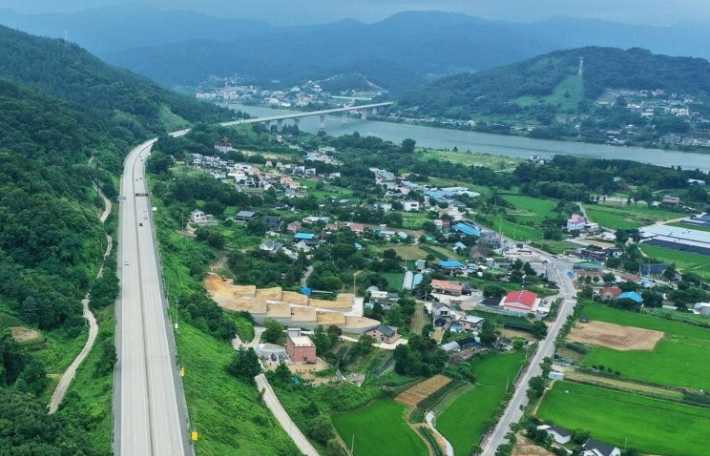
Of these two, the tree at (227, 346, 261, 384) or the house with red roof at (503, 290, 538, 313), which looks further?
the house with red roof at (503, 290, 538, 313)

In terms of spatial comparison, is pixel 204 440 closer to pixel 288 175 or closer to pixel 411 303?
pixel 411 303

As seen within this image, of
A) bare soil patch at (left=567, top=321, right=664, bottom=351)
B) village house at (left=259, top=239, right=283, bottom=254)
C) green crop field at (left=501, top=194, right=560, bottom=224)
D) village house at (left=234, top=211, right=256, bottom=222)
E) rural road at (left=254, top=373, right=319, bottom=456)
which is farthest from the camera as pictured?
green crop field at (left=501, top=194, right=560, bottom=224)

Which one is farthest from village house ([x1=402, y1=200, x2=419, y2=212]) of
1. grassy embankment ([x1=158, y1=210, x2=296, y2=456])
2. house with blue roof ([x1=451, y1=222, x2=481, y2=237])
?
grassy embankment ([x1=158, y1=210, x2=296, y2=456])

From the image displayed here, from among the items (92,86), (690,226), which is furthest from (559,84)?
(92,86)

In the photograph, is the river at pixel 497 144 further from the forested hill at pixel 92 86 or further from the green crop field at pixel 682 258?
the green crop field at pixel 682 258

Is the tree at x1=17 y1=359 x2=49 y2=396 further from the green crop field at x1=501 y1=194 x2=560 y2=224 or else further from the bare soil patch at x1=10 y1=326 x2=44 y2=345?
the green crop field at x1=501 y1=194 x2=560 y2=224

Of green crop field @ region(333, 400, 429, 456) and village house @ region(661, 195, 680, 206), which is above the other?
village house @ region(661, 195, 680, 206)

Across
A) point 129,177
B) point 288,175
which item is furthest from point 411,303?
point 288,175
